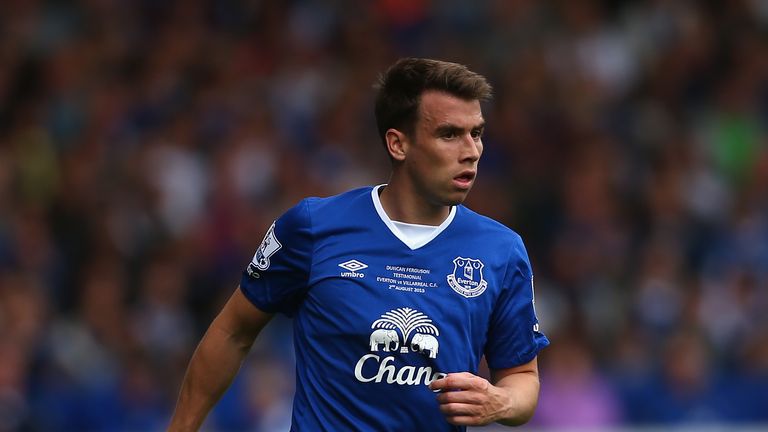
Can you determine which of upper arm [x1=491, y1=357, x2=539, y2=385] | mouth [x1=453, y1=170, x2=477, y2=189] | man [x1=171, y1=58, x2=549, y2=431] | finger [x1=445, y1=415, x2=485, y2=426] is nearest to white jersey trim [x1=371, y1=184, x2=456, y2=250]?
man [x1=171, y1=58, x2=549, y2=431]

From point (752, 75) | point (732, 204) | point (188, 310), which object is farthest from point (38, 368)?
point (752, 75)

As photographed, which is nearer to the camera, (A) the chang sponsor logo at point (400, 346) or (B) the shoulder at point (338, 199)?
(A) the chang sponsor logo at point (400, 346)

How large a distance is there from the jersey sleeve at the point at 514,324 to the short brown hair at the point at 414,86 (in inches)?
23.9

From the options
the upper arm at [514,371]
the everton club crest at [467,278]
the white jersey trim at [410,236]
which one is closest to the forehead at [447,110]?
the white jersey trim at [410,236]

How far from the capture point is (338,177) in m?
11.6

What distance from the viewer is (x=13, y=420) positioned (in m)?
9.16

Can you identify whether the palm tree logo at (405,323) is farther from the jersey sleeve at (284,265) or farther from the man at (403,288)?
the jersey sleeve at (284,265)

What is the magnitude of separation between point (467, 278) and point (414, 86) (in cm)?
72

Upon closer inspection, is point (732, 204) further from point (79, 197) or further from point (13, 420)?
point (13, 420)

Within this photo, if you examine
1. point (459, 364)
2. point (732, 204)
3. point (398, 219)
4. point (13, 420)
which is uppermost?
point (732, 204)

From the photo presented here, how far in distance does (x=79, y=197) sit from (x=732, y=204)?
17.8 feet

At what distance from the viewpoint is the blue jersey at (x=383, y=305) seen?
16.8 feet

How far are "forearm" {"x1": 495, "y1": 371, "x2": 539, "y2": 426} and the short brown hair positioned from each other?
97 cm

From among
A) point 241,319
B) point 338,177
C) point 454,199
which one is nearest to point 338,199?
point 454,199
